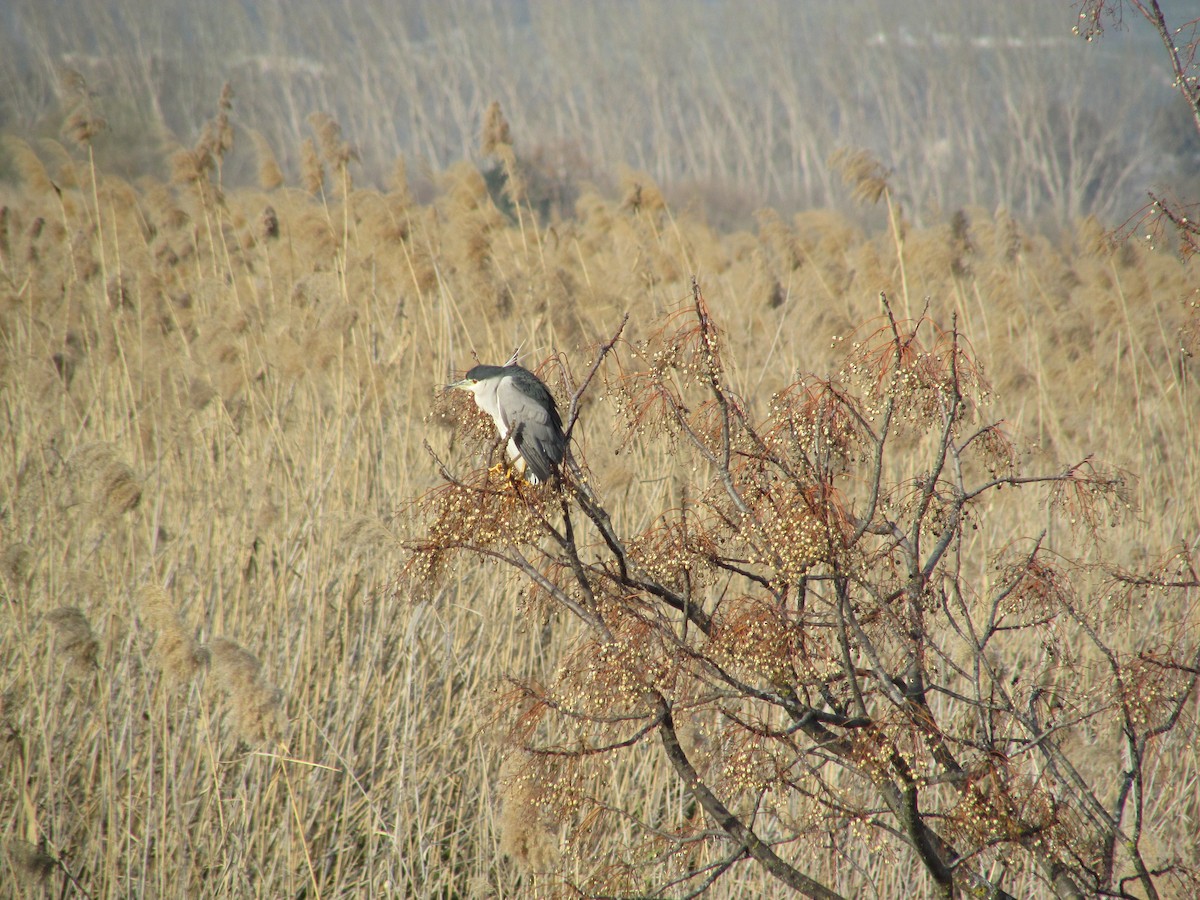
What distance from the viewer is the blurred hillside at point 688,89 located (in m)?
40.8

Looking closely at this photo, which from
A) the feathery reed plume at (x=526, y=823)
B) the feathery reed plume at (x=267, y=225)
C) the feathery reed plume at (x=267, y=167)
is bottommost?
the feathery reed plume at (x=526, y=823)

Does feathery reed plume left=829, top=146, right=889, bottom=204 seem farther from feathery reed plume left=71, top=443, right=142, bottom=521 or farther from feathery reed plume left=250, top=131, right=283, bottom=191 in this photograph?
feathery reed plume left=250, top=131, right=283, bottom=191

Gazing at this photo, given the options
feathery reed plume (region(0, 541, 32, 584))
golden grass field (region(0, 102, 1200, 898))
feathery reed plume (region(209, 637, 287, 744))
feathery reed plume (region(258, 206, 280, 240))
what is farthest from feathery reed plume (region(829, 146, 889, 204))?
feathery reed plume (region(258, 206, 280, 240))

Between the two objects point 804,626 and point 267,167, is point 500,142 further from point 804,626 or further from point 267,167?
point 804,626

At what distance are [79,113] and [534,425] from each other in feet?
10.8

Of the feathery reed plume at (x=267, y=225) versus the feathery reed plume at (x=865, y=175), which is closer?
the feathery reed plume at (x=865, y=175)

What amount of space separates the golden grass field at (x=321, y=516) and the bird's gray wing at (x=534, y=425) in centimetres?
11

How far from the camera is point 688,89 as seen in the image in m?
57.6

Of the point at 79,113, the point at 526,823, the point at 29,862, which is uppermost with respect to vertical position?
the point at 79,113

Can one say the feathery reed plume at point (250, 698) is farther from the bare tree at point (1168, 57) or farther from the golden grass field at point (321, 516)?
the bare tree at point (1168, 57)

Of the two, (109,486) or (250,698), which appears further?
(109,486)

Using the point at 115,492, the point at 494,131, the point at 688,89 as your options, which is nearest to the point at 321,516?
the point at 115,492

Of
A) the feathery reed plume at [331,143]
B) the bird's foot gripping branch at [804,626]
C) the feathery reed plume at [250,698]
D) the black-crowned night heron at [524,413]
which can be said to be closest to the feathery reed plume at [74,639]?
the feathery reed plume at [250,698]

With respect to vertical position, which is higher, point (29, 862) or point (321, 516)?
point (321, 516)
